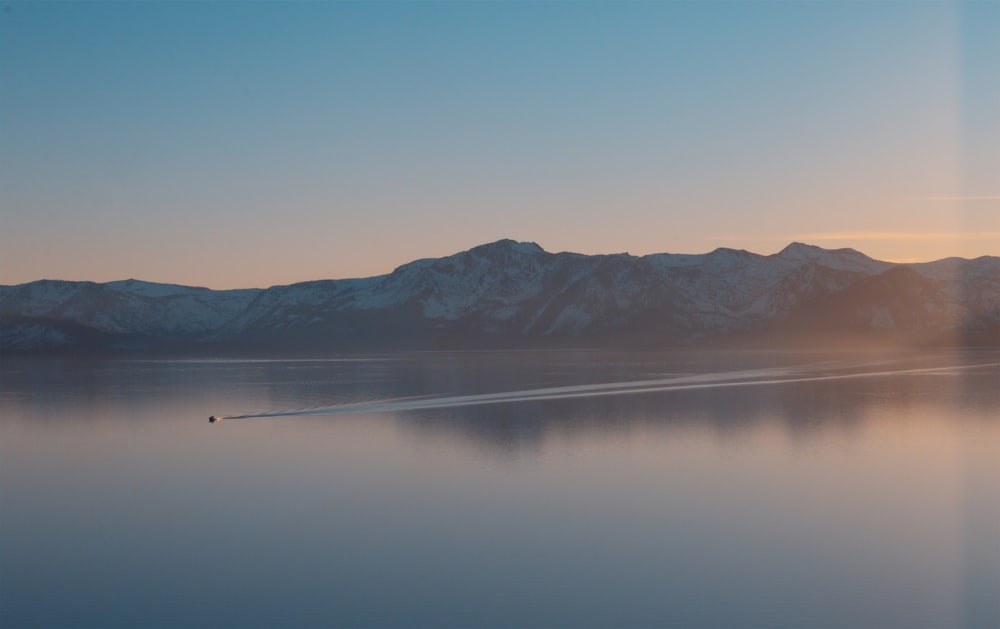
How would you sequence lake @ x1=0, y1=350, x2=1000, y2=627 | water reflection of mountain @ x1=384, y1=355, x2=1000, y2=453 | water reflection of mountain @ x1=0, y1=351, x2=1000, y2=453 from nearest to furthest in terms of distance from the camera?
lake @ x1=0, y1=350, x2=1000, y2=627, water reflection of mountain @ x1=384, y1=355, x2=1000, y2=453, water reflection of mountain @ x1=0, y1=351, x2=1000, y2=453

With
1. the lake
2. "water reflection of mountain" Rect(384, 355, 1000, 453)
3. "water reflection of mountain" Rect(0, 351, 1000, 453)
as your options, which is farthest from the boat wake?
the lake

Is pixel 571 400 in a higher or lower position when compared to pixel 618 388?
higher

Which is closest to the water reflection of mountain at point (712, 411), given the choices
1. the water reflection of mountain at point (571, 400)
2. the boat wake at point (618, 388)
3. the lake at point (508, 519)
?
the water reflection of mountain at point (571, 400)

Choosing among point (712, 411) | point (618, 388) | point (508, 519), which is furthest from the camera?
point (618, 388)

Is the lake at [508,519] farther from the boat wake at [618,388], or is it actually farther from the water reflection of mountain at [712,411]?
the boat wake at [618,388]

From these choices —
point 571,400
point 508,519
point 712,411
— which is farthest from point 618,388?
point 508,519

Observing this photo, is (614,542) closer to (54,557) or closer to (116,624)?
(116,624)

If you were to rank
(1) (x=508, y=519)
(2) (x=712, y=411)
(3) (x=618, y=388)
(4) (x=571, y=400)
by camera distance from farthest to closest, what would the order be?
1. (3) (x=618, y=388)
2. (4) (x=571, y=400)
3. (2) (x=712, y=411)
4. (1) (x=508, y=519)

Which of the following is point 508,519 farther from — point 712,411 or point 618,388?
point 618,388

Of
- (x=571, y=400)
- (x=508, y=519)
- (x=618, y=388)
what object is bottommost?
(x=618, y=388)

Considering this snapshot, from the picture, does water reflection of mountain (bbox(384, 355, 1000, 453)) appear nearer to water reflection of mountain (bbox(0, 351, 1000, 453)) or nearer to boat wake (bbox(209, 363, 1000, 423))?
water reflection of mountain (bbox(0, 351, 1000, 453))

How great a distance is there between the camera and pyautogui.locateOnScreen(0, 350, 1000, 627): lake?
15.2 meters

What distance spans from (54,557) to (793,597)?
14136 mm

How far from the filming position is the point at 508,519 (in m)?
21.2
